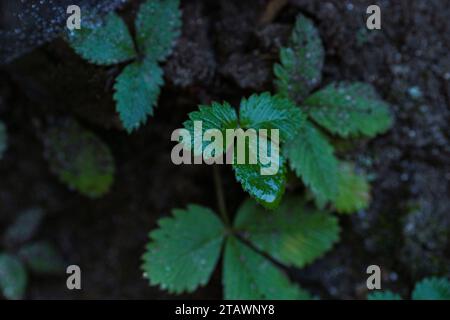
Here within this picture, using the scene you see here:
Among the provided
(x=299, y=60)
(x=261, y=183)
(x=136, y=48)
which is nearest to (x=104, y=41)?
(x=136, y=48)

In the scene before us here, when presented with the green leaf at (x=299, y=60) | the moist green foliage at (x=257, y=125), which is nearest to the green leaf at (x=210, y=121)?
the moist green foliage at (x=257, y=125)

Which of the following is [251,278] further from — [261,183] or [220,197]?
[261,183]

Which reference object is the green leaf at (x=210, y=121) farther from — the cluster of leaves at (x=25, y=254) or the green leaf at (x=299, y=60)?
the cluster of leaves at (x=25, y=254)

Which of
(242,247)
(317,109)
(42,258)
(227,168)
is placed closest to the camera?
(317,109)

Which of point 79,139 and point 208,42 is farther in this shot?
point 79,139

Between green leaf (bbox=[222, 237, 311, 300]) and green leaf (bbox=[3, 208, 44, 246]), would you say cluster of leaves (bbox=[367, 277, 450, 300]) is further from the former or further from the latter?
green leaf (bbox=[3, 208, 44, 246])
